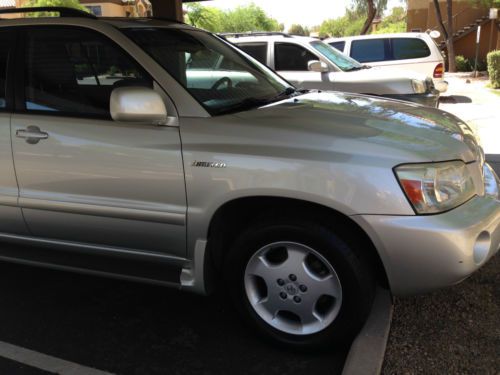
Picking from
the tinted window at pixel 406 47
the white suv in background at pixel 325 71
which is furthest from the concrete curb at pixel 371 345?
the tinted window at pixel 406 47

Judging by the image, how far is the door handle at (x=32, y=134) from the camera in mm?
3291

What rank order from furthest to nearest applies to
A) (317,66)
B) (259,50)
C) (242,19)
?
(242,19) < (259,50) < (317,66)

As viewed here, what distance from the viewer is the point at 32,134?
331 cm

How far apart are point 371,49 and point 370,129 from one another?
1007 centimetres

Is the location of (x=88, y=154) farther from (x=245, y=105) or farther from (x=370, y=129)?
(x=370, y=129)

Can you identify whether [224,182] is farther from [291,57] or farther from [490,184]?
[291,57]

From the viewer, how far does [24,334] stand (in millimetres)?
3352

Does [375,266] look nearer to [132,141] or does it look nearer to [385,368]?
[385,368]

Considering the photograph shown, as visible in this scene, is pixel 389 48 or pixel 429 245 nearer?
pixel 429 245

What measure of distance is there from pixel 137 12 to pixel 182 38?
36033 millimetres

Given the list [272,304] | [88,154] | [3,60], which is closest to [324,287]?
[272,304]

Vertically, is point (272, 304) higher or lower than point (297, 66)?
lower

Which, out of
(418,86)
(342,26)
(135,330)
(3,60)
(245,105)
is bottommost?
(135,330)

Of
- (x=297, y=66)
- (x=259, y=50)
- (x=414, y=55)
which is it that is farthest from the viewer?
(x=414, y=55)
